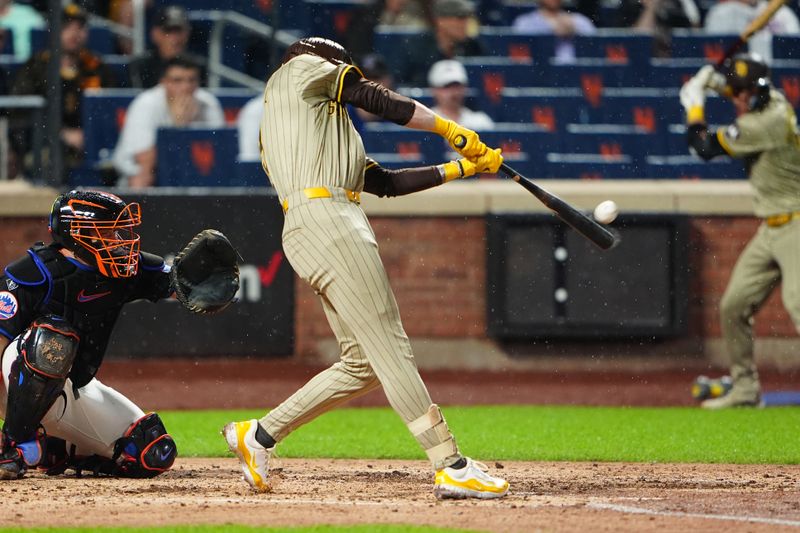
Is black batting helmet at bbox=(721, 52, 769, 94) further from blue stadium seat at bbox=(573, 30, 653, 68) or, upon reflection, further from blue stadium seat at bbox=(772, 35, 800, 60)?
blue stadium seat at bbox=(772, 35, 800, 60)

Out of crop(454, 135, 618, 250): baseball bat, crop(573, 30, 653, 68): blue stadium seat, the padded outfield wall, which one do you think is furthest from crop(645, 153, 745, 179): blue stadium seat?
crop(454, 135, 618, 250): baseball bat

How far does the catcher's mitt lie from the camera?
546 centimetres

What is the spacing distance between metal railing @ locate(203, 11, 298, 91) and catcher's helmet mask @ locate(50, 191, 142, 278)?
6026 millimetres

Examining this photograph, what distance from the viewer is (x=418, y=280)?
411 inches

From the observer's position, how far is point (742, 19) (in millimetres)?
12023

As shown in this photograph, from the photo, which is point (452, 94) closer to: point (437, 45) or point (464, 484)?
point (437, 45)

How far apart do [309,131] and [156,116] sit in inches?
231

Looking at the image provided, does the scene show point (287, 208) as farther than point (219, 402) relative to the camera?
No

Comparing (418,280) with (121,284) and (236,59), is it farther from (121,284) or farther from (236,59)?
(121,284)

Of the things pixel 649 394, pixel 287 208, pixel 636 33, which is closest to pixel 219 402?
pixel 649 394

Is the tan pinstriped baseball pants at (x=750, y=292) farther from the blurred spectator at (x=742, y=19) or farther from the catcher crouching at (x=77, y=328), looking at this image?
the catcher crouching at (x=77, y=328)

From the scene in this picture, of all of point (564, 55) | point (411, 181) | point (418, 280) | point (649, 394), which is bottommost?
point (649, 394)

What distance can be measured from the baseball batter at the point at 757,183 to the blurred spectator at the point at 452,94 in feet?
8.29

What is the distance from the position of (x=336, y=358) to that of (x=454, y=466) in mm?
5448
